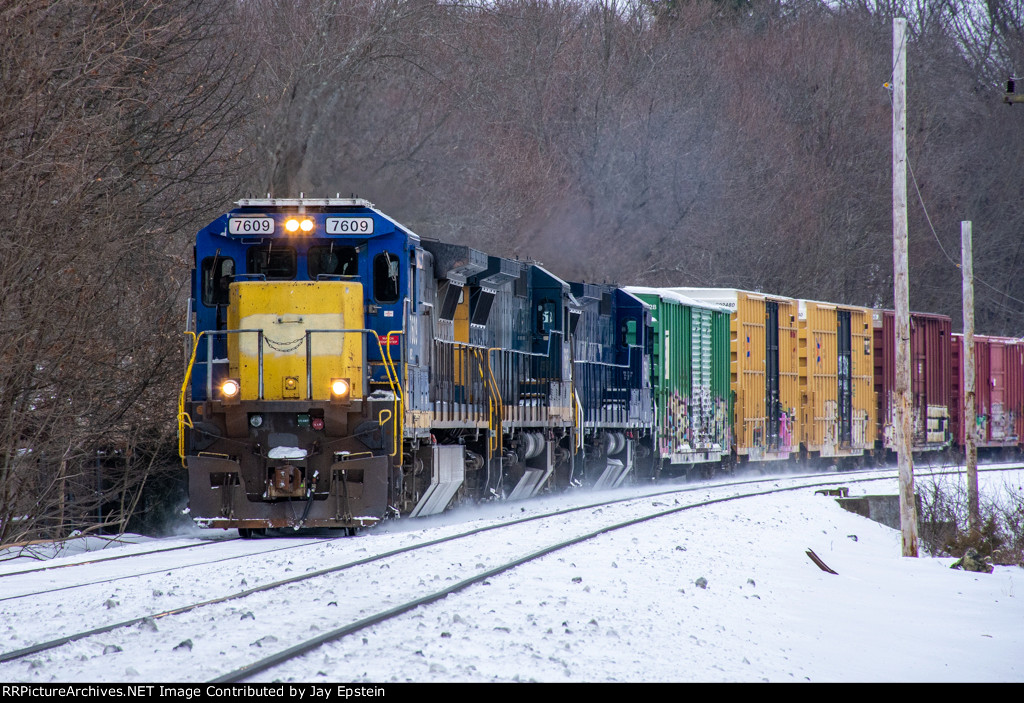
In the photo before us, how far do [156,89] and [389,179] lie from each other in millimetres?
7395

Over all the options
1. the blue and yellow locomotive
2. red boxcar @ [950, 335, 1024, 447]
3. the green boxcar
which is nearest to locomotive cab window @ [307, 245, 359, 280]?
the blue and yellow locomotive

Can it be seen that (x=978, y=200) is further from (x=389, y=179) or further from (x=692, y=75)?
(x=389, y=179)

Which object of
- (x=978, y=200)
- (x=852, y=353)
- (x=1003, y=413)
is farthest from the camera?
(x=978, y=200)

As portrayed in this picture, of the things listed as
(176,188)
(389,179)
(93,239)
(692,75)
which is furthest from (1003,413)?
(93,239)

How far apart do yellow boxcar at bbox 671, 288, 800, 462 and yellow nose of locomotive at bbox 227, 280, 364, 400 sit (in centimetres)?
1366

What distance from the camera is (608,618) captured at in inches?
301

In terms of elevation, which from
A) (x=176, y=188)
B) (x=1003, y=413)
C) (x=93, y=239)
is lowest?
(x=1003, y=413)

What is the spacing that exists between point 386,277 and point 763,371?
14.8 meters

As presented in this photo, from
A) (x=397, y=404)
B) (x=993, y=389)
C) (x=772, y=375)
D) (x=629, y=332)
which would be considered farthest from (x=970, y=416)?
(x=993, y=389)

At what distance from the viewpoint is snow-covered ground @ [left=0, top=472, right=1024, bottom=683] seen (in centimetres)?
617

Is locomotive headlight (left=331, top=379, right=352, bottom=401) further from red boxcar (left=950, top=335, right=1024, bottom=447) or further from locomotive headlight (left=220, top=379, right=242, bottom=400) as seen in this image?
red boxcar (left=950, top=335, right=1024, bottom=447)

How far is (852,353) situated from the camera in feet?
96.1

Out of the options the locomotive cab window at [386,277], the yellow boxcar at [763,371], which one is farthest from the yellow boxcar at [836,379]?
the locomotive cab window at [386,277]

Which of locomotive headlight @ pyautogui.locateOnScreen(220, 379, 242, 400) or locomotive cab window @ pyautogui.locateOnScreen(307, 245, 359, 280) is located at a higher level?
locomotive cab window @ pyautogui.locateOnScreen(307, 245, 359, 280)
